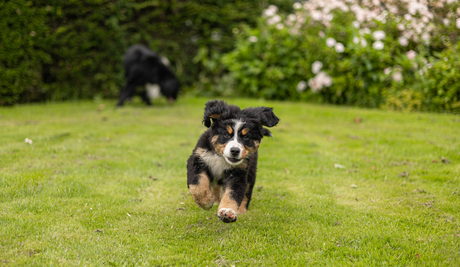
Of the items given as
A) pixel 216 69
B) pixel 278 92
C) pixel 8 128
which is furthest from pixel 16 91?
pixel 278 92

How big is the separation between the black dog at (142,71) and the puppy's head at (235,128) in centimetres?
726

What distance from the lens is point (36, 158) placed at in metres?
5.20

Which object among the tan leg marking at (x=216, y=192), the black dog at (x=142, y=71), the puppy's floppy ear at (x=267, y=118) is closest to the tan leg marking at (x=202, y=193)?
the tan leg marking at (x=216, y=192)

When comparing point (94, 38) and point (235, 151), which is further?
point (94, 38)

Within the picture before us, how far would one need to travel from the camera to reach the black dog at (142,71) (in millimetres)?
10500

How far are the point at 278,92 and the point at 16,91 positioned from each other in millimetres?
7518

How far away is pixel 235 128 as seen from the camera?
11.6 ft

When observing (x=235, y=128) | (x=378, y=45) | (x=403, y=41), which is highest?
(x=403, y=41)

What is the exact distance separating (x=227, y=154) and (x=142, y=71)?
25.6 ft

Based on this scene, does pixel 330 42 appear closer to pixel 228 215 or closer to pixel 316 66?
pixel 316 66

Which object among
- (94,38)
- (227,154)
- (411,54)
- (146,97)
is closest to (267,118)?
(227,154)

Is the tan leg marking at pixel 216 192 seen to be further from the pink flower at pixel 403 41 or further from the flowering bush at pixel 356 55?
the pink flower at pixel 403 41

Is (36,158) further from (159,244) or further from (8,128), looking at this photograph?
(159,244)

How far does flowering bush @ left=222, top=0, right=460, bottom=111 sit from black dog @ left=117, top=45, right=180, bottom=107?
2.78 metres
